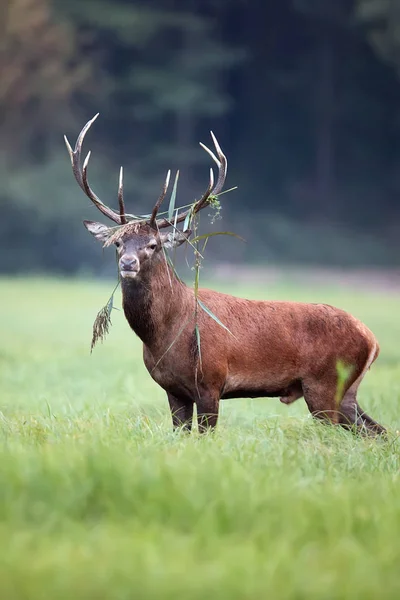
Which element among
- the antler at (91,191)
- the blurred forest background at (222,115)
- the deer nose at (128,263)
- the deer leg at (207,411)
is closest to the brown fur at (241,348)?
the deer leg at (207,411)

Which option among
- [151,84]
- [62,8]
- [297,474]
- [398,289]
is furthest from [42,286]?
[297,474]

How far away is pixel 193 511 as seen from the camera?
452 cm

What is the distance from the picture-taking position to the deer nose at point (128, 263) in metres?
6.51

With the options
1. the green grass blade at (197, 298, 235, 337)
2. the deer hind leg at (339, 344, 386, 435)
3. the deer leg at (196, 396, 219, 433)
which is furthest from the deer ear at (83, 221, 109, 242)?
the deer hind leg at (339, 344, 386, 435)

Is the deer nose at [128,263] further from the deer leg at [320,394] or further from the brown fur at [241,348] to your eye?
the deer leg at [320,394]

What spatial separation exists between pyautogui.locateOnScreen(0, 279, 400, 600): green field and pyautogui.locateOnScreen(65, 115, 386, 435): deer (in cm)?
30

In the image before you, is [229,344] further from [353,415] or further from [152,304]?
[353,415]

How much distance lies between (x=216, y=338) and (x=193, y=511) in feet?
8.20

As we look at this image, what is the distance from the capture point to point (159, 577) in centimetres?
384

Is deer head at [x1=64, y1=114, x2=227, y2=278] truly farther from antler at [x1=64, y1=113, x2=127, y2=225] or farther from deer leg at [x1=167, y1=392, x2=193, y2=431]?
deer leg at [x1=167, y1=392, x2=193, y2=431]

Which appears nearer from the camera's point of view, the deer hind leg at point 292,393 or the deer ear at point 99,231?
the deer ear at point 99,231

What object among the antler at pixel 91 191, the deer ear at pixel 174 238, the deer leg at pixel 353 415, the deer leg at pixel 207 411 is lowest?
the deer leg at pixel 353 415

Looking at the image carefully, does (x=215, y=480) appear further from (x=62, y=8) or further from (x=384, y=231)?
(x=62, y=8)

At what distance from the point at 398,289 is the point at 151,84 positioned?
41.4ft
